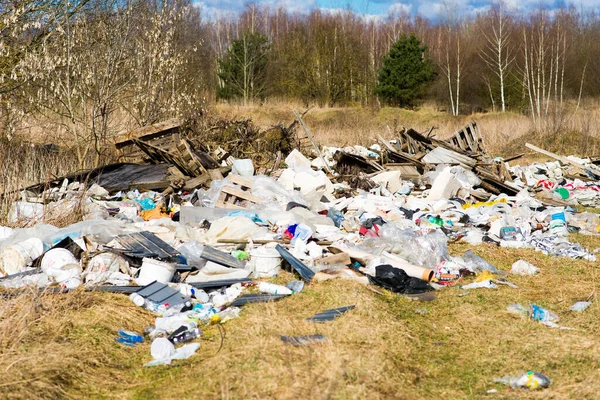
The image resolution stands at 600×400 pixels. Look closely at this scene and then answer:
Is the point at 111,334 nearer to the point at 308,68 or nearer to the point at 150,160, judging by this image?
the point at 150,160

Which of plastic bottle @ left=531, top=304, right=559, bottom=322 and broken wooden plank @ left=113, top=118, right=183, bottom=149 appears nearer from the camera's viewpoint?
plastic bottle @ left=531, top=304, right=559, bottom=322

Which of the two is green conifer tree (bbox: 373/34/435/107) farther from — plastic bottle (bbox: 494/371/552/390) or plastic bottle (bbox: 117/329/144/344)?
plastic bottle (bbox: 494/371/552/390)

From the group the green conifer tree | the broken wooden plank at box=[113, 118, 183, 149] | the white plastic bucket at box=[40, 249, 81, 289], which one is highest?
the broken wooden plank at box=[113, 118, 183, 149]

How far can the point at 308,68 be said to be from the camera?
35906mm

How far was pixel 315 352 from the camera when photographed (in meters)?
3.56

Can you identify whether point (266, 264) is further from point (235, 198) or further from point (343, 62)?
point (343, 62)

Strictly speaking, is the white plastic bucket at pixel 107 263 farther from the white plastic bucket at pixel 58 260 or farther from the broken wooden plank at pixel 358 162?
the broken wooden plank at pixel 358 162

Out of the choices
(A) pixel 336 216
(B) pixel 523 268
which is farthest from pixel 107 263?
(B) pixel 523 268

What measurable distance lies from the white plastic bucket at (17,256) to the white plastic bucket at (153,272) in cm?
108

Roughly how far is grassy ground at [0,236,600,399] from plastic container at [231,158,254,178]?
535 cm

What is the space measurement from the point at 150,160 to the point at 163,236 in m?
4.38

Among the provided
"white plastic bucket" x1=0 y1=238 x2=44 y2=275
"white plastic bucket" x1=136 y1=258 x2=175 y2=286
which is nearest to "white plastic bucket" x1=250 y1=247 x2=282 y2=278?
"white plastic bucket" x1=136 y1=258 x2=175 y2=286

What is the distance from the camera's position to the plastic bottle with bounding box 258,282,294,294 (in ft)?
16.4

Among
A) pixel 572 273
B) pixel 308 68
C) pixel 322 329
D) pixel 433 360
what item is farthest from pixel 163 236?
pixel 308 68
